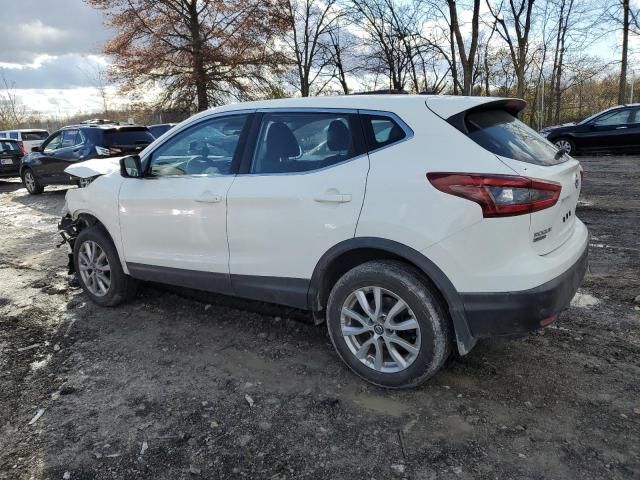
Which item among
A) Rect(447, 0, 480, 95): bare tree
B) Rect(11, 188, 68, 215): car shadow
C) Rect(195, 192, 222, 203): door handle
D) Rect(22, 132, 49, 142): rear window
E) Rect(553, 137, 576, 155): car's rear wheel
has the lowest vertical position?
Rect(11, 188, 68, 215): car shadow

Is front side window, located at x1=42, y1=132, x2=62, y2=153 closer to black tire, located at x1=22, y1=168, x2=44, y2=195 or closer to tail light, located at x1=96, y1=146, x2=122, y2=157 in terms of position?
black tire, located at x1=22, y1=168, x2=44, y2=195

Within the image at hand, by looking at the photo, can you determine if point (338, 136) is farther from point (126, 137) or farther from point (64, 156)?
point (64, 156)

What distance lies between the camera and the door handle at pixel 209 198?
356cm

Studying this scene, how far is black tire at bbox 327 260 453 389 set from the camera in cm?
284

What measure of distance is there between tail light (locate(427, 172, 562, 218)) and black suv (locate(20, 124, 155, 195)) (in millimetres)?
10853

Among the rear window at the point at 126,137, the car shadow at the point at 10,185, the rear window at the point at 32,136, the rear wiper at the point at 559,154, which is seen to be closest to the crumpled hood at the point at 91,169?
the rear wiper at the point at 559,154

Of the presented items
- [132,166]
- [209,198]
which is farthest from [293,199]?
[132,166]

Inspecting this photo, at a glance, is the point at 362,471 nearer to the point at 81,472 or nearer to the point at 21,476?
the point at 81,472

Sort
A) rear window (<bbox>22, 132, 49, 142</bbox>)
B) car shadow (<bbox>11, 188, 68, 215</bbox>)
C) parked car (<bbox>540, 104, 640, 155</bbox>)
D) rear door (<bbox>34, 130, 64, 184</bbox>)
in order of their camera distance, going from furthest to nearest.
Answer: rear window (<bbox>22, 132, 49, 142</bbox>)
parked car (<bbox>540, 104, 640, 155</bbox>)
rear door (<bbox>34, 130, 64, 184</bbox>)
car shadow (<bbox>11, 188, 68, 215</bbox>)

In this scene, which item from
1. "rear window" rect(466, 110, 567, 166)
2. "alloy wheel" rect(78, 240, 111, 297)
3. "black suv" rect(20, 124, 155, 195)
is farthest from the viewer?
"black suv" rect(20, 124, 155, 195)

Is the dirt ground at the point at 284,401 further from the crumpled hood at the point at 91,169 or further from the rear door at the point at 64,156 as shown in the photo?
the rear door at the point at 64,156

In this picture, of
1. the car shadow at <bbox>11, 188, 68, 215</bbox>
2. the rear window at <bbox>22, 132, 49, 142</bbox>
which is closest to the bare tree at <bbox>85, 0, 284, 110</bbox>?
the rear window at <bbox>22, 132, 49, 142</bbox>

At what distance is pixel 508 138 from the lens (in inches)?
116

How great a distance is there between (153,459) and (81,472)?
341 millimetres
